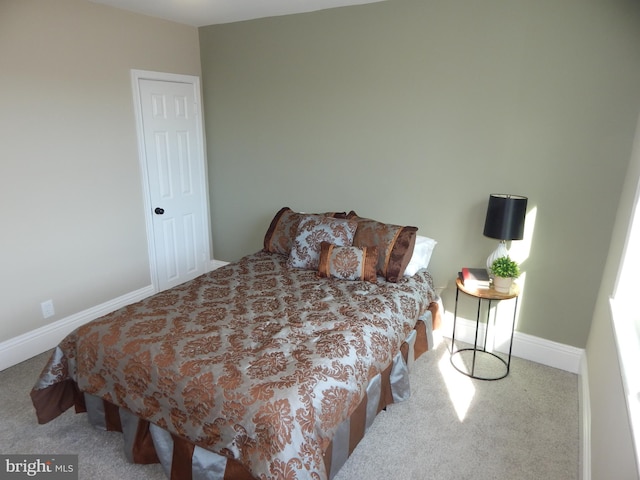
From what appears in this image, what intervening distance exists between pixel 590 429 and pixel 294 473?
1.55 metres

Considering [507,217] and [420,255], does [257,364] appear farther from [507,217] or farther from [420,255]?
[507,217]

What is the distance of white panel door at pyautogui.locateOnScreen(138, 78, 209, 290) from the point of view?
3.76 meters

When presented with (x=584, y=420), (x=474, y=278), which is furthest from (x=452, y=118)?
(x=584, y=420)

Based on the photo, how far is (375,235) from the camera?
10.0 ft

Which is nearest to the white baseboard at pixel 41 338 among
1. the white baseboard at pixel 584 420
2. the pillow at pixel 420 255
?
the pillow at pixel 420 255

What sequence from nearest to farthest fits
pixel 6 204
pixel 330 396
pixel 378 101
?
pixel 330 396 → pixel 6 204 → pixel 378 101

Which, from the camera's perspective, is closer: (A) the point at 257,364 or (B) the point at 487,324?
(A) the point at 257,364

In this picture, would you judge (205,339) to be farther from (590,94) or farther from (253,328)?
(590,94)

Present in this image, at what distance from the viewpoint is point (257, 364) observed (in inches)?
75.0

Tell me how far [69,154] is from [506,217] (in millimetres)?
3095

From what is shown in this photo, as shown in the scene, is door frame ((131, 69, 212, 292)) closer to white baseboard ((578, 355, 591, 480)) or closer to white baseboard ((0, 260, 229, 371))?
white baseboard ((0, 260, 229, 371))

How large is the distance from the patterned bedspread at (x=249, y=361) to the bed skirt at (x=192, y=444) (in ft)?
0.26

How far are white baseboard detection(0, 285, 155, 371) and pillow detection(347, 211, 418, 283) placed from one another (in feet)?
7.26

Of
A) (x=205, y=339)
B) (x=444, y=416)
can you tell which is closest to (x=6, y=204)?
(x=205, y=339)
